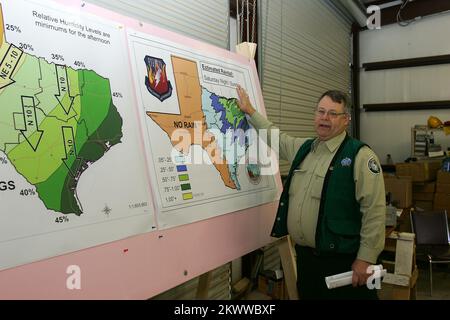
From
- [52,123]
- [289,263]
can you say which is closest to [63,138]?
[52,123]

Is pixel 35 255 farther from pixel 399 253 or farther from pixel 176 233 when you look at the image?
pixel 399 253

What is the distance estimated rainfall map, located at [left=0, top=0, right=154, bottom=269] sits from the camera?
1046 millimetres

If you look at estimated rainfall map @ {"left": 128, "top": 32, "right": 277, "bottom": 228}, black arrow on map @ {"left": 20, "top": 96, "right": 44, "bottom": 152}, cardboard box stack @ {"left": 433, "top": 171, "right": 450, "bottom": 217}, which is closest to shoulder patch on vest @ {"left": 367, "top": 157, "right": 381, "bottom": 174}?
estimated rainfall map @ {"left": 128, "top": 32, "right": 277, "bottom": 228}

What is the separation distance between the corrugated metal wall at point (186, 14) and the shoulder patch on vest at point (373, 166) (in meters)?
1.49

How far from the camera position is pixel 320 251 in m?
1.92

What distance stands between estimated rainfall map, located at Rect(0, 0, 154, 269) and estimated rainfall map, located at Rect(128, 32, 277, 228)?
0.30 ft

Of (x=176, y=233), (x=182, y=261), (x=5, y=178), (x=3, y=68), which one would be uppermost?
(x=3, y=68)

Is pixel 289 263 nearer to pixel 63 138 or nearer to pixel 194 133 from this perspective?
pixel 194 133

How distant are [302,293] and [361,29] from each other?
16.1 feet

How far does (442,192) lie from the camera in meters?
4.67

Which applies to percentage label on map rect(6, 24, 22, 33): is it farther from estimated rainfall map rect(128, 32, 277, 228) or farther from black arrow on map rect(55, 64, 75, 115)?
estimated rainfall map rect(128, 32, 277, 228)

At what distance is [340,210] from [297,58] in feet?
8.65

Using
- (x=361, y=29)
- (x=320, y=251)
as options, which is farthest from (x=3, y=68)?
(x=361, y=29)

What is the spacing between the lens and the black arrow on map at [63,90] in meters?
1.19
